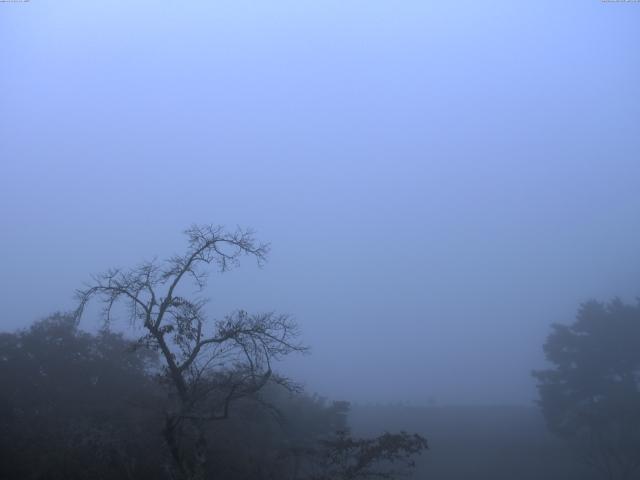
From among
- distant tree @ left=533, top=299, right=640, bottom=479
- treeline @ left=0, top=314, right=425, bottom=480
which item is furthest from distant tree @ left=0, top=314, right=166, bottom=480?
distant tree @ left=533, top=299, right=640, bottom=479

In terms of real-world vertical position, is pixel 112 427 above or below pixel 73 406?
below

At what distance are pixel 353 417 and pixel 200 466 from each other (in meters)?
59.9

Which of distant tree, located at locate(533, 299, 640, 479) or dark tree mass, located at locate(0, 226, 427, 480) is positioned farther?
distant tree, located at locate(533, 299, 640, 479)

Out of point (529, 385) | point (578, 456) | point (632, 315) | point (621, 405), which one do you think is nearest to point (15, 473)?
point (621, 405)

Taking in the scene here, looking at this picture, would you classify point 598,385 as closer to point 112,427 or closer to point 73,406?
point 112,427

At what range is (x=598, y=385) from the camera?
42750 mm

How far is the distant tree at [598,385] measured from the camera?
36.8m

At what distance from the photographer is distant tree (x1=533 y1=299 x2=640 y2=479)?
36750mm

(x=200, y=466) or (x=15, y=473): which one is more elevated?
(x=200, y=466)

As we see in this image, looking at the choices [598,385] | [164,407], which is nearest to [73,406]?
[164,407]

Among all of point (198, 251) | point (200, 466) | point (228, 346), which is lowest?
point (200, 466)

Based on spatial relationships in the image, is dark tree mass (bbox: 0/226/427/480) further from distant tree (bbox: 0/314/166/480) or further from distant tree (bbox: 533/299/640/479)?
distant tree (bbox: 533/299/640/479)

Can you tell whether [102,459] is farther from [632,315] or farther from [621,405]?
[632,315]

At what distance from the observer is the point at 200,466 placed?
34.9ft
